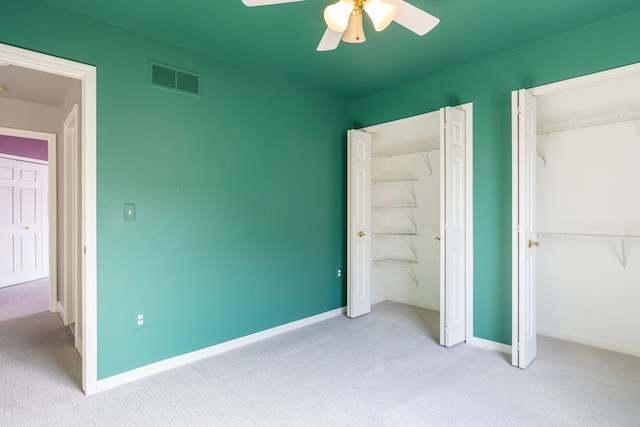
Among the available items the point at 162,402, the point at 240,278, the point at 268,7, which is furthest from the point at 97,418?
the point at 268,7

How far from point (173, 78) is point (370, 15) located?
187 centimetres

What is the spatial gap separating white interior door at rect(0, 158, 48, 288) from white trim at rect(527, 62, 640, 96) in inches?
302

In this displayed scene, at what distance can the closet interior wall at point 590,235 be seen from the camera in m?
3.09

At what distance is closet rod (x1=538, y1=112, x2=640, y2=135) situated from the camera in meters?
3.01

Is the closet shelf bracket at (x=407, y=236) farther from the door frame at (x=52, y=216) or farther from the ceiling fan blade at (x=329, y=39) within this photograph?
the door frame at (x=52, y=216)

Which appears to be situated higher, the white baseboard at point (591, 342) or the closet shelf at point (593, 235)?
the closet shelf at point (593, 235)

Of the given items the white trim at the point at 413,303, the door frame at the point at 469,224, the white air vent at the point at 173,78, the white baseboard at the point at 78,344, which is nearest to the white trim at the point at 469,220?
the door frame at the point at 469,224

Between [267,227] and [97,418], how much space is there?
198 cm

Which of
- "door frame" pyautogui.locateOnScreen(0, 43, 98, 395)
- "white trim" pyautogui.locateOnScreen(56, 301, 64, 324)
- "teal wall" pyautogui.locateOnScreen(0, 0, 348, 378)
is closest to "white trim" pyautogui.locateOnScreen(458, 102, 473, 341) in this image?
"teal wall" pyautogui.locateOnScreen(0, 0, 348, 378)

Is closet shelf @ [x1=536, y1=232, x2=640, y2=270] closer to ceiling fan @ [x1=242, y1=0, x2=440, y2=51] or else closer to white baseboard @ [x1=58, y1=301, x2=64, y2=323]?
ceiling fan @ [x1=242, y1=0, x2=440, y2=51]

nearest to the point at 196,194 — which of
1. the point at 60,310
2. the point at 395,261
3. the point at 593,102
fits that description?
the point at 395,261

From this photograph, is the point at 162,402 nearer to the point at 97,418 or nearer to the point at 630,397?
the point at 97,418

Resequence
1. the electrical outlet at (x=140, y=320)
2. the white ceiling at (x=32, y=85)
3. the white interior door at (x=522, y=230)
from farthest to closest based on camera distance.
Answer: the white ceiling at (x=32, y=85), the white interior door at (x=522, y=230), the electrical outlet at (x=140, y=320)

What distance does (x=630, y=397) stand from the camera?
7.60ft
